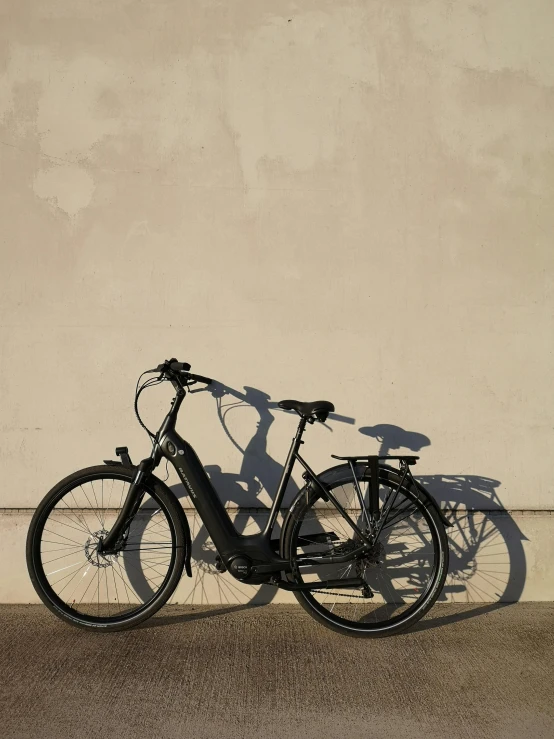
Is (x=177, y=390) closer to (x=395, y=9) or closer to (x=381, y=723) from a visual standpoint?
(x=381, y=723)

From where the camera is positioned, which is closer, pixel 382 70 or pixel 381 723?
pixel 381 723

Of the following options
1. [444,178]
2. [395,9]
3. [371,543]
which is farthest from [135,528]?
[395,9]

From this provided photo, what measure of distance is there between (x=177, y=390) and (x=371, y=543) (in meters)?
1.28

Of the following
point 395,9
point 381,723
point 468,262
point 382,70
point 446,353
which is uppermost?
point 395,9

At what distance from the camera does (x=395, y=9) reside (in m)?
4.50

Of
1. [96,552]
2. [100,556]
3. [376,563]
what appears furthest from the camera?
[100,556]

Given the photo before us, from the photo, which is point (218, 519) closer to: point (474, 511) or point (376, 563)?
point (376, 563)

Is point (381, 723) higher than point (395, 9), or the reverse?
point (395, 9)

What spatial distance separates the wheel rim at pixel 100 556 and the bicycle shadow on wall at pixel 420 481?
0.10 meters

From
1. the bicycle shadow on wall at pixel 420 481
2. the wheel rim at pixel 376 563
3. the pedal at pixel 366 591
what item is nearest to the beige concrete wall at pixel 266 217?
the bicycle shadow on wall at pixel 420 481

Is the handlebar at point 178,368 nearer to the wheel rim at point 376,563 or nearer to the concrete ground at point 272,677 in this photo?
the wheel rim at point 376,563

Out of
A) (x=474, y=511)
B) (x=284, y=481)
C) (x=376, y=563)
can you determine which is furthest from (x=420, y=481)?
(x=284, y=481)

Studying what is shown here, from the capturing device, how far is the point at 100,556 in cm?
446

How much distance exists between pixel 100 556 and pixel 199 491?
32.1 inches
